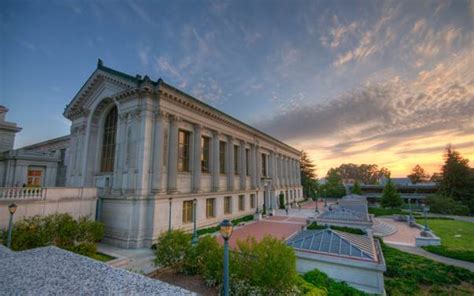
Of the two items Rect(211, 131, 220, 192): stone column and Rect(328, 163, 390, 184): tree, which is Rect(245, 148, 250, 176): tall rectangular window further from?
Rect(328, 163, 390, 184): tree

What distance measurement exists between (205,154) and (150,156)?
7337mm

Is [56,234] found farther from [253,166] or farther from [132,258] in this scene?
[253,166]

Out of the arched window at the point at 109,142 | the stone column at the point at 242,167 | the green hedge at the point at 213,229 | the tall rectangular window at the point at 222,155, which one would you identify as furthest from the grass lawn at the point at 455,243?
the arched window at the point at 109,142

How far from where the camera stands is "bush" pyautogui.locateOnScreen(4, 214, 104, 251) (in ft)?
35.4

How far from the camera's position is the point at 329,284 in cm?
837

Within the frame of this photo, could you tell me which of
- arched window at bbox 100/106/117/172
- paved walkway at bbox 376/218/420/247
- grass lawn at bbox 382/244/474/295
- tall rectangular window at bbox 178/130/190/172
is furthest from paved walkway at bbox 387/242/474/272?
arched window at bbox 100/106/117/172

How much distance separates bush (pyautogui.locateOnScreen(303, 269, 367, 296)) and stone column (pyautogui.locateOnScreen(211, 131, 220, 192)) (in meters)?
15.0

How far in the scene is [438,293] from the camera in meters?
9.09

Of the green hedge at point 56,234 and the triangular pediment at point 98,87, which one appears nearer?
the green hedge at point 56,234

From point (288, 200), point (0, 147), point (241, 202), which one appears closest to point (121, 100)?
point (241, 202)

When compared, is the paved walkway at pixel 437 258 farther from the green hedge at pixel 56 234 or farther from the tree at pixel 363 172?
the tree at pixel 363 172

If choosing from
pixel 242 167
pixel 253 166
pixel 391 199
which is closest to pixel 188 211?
pixel 242 167

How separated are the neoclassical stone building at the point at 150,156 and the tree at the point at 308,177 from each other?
39.3 meters

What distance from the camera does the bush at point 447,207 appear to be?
3847 centimetres
